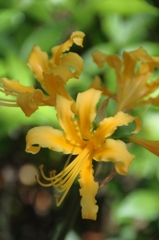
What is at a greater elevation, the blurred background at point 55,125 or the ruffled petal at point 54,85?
the ruffled petal at point 54,85

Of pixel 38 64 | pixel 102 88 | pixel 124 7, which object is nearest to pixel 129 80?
pixel 102 88

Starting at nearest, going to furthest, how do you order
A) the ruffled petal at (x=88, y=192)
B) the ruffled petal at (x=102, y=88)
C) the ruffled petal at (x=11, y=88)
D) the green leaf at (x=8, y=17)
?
the ruffled petal at (x=88, y=192)
the ruffled petal at (x=11, y=88)
the ruffled petal at (x=102, y=88)
the green leaf at (x=8, y=17)

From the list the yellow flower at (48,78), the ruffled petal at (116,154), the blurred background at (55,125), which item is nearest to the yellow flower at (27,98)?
the yellow flower at (48,78)

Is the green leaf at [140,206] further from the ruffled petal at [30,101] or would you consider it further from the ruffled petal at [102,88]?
the ruffled petal at [30,101]

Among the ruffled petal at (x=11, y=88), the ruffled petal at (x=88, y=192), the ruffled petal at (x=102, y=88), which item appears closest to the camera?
the ruffled petal at (x=88, y=192)

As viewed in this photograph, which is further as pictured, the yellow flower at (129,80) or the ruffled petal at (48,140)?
the yellow flower at (129,80)

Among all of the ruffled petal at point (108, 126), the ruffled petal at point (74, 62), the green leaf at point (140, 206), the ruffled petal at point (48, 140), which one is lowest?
the green leaf at point (140, 206)
